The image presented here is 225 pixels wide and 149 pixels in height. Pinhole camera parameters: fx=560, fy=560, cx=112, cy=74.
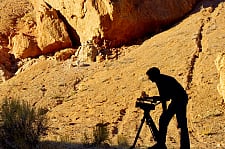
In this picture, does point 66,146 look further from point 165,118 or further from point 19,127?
point 165,118

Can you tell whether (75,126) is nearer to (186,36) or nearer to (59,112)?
(59,112)

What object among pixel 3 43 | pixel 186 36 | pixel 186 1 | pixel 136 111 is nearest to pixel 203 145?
pixel 136 111

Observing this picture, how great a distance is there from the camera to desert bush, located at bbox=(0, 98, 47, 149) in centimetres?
1127

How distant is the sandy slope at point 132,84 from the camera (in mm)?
16516

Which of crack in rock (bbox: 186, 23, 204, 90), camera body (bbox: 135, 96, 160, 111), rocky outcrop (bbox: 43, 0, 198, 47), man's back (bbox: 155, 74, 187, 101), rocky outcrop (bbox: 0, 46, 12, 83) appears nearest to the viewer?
man's back (bbox: 155, 74, 187, 101)

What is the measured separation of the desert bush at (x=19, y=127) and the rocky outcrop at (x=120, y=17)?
9.95m

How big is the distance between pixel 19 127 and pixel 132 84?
8.05 m

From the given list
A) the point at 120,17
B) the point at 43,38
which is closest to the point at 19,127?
the point at 120,17

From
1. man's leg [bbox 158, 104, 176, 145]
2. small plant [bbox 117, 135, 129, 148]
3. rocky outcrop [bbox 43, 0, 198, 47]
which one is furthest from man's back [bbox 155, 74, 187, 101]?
rocky outcrop [bbox 43, 0, 198, 47]

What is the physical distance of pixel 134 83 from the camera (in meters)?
19.2

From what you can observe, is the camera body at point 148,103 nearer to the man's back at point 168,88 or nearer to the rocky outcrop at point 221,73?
the man's back at point 168,88

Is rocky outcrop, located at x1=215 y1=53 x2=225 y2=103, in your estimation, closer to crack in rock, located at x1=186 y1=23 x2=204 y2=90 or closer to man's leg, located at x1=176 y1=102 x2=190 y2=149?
crack in rock, located at x1=186 y1=23 x2=204 y2=90

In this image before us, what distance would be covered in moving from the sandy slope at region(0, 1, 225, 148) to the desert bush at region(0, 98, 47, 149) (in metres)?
3.03

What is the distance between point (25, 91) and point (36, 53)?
320cm
